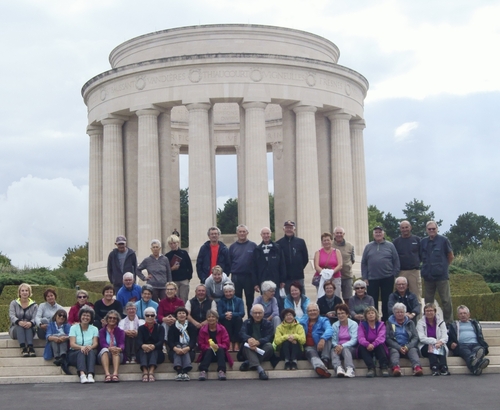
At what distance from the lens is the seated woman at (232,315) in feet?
90.3

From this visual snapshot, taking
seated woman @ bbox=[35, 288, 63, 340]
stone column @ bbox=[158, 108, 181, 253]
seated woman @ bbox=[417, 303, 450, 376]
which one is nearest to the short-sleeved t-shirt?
seated woman @ bbox=[35, 288, 63, 340]

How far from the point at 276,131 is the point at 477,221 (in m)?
59.3

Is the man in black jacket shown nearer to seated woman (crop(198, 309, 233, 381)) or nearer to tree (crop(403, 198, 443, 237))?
seated woman (crop(198, 309, 233, 381))

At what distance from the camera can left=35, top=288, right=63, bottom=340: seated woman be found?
28.3m

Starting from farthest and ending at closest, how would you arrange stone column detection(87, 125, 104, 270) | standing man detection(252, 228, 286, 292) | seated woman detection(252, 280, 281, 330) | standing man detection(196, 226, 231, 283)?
stone column detection(87, 125, 104, 270) < standing man detection(196, 226, 231, 283) < standing man detection(252, 228, 286, 292) < seated woman detection(252, 280, 281, 330)

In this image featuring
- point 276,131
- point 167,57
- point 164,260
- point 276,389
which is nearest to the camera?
point 276,389

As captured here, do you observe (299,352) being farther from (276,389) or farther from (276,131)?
(276,131)

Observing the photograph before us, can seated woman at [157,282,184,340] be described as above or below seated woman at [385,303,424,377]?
above

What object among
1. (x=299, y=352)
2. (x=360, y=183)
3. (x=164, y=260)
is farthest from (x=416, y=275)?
(x=360, y=183)

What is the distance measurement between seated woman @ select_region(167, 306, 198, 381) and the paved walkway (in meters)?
0.62

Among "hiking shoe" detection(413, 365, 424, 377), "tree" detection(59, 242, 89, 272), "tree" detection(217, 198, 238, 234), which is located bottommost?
"hiking shoe" detection(413, 365, 424, 377)

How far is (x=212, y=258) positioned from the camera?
3056cm

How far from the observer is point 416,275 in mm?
30469

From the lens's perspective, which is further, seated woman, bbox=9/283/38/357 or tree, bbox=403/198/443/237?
tree, bbox=403/198/443/237
